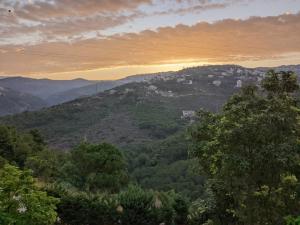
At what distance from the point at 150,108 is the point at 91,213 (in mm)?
166754

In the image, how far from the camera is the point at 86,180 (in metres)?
33.0

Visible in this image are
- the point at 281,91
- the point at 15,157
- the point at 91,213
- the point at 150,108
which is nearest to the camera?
the point at 281,91

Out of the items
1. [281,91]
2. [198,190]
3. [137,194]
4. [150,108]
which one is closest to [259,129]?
[281,91]

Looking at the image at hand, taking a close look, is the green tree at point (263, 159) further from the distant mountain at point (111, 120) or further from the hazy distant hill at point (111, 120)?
the hazy distant hill at point (111, 120)

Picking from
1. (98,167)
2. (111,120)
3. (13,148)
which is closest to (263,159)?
(98,167)

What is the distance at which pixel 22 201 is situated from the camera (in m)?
8.74

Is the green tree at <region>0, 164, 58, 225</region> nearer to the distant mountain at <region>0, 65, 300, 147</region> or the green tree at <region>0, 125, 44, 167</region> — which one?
the green tree at <region>0, 125, 44, 167</region>

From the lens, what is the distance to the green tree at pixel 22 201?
8641 mm

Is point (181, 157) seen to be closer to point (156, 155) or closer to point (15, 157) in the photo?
point (156, 155)

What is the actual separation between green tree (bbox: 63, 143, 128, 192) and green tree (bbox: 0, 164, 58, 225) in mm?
22921

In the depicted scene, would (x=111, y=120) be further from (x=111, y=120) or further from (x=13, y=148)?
(x=13, y=148)

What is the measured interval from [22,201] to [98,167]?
25.3 m

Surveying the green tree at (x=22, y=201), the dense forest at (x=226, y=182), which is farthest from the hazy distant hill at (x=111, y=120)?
the green tree at (x=22, y=201)

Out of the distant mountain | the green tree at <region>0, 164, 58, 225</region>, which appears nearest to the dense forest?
the green tree at <region>0, 164, 58, 225</region>
